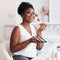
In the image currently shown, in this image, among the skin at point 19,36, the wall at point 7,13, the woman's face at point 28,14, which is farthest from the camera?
the wall at point 7,13

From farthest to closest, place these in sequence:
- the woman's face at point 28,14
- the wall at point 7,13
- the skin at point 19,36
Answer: the wall at point 7,13 → the woman's face at point 28,14 → the skin at point 19,36

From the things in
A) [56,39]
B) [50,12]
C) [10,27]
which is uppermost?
[50,12]

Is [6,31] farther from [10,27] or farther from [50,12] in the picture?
[50,12]

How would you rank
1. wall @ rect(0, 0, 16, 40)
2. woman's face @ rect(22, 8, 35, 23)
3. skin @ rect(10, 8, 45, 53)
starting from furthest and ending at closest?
wall @ rect(0, 0, 16, 40) < woman's face @ rect(22, 8, 35, 23) < skin @ rect(10, 8, 45, 53)

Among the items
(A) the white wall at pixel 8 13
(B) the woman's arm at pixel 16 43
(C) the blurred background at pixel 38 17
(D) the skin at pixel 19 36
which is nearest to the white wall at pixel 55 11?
(C) the blurred background at pixel 38 17

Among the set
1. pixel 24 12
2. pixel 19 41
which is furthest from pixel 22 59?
pixel 24 12

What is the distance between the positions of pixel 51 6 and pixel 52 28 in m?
0.30

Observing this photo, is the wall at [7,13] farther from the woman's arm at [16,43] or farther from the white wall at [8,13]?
the woman's arm at [16,43]

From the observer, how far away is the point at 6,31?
2.27 m

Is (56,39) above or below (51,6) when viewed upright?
→ below

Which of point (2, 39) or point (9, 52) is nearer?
point (9, 52)

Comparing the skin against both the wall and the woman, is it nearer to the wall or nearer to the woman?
the woman

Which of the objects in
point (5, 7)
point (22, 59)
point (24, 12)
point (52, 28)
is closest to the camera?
point (22, 59)

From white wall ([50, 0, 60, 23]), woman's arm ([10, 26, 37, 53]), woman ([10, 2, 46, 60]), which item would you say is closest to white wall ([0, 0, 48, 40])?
white wall ([50, 0, 60, 23])
